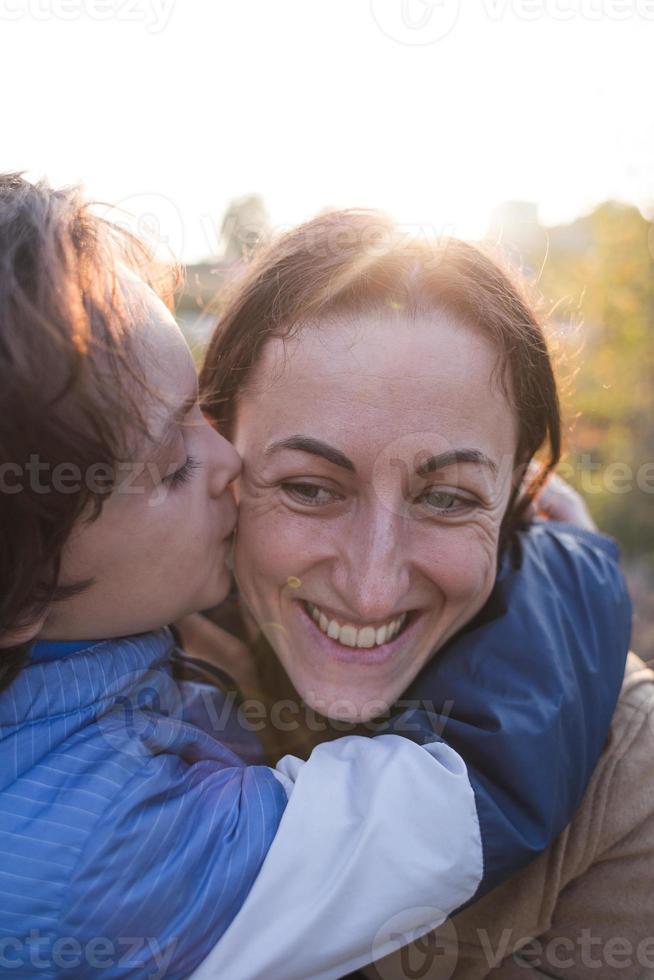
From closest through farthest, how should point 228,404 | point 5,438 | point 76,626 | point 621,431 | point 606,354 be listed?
point 5,438, point 76,626, point 228,404, point 606,354, point 621,431

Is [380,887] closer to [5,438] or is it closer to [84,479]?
[84,479]

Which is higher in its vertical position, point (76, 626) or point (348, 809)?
point (76, 626)

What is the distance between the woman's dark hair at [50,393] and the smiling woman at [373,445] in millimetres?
411

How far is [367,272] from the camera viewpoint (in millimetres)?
1901

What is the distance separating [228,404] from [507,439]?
0.72 metres

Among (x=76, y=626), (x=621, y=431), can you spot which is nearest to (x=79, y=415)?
(x=76, y=626)

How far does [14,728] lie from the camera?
1578 millimetres

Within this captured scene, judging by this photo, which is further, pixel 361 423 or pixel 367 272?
pixel 367 272

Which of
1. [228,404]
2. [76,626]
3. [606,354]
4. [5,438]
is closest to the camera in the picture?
[5,438]


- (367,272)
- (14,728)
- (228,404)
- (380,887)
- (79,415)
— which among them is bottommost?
(380,887)

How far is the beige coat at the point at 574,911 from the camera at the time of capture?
180cm

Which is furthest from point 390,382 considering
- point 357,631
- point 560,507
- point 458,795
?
point 560,507
